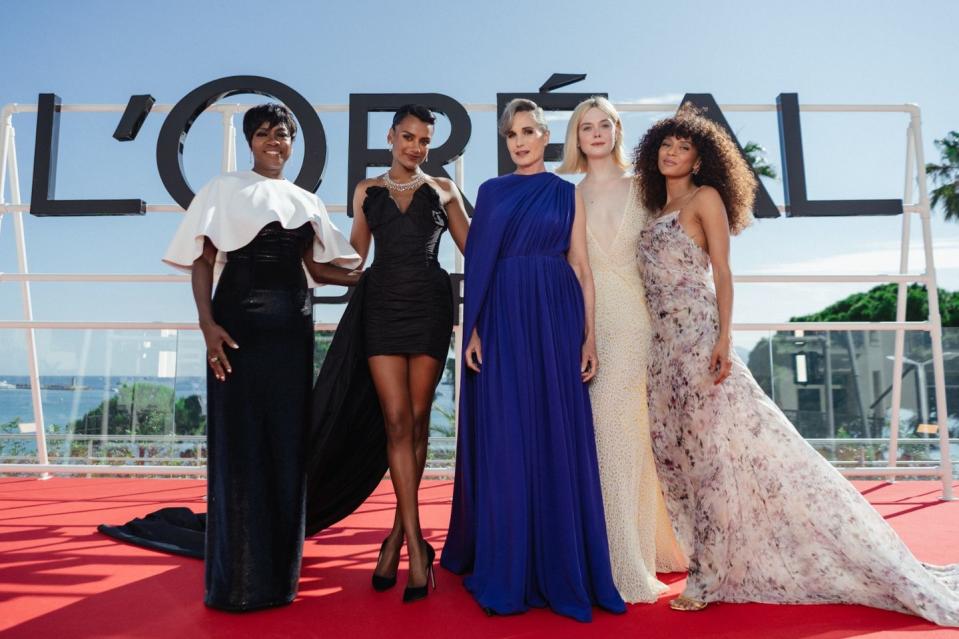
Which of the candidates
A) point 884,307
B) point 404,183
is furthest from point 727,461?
point 884,307

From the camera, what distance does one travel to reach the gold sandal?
232cm

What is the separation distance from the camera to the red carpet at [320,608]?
211 cm

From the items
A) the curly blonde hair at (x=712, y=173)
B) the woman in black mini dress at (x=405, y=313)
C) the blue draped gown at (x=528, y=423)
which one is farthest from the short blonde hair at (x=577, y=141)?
the woman in black mini dress at (x=405, y=313)

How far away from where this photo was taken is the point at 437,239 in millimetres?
2781

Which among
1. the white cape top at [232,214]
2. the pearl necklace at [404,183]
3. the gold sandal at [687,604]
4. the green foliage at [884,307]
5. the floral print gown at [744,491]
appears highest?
the green foliage at [884,307]

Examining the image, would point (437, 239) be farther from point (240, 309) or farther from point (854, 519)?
point (854, 519)

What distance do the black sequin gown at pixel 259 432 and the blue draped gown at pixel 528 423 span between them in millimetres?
673

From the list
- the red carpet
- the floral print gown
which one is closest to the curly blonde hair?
the floral print gown

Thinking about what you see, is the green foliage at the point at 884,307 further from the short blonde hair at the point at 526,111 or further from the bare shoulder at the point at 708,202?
the short blonde hair at the point at 526,111

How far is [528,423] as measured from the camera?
248cm

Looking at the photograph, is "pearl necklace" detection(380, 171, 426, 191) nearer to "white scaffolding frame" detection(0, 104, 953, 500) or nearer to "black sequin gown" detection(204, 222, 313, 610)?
"black sequin gown" detection(204, 222, 313, 610)

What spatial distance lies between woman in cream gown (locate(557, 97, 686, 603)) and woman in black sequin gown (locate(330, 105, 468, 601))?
65cm

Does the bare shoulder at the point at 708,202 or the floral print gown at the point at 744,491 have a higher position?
the bare shoulder at the point at 708,202

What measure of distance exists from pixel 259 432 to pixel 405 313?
0.70 meters
